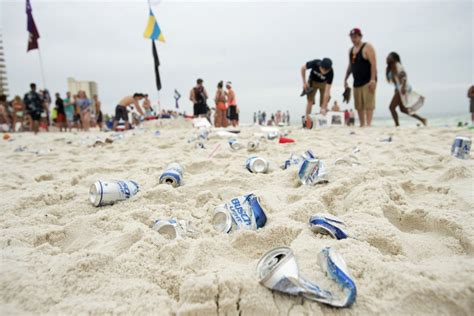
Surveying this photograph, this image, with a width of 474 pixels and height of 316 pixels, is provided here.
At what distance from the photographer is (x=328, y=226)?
1012 mm

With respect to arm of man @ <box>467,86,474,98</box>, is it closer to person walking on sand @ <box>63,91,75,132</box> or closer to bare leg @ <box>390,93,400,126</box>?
bare leg @ <box>390,93,400,126</box>

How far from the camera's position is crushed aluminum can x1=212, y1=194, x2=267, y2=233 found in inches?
44.9

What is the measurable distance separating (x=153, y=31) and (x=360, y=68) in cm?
647

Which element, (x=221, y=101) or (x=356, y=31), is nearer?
(x=356, y=31)

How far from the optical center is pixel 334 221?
1024 millimetres

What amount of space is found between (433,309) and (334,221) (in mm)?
400

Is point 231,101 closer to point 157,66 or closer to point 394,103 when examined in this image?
point 157,66

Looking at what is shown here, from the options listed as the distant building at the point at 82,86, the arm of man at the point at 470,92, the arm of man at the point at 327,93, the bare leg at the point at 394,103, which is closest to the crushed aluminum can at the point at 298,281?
the arm of man at the point at 327,93

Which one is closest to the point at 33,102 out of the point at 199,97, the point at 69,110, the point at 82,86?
the point at 69,110

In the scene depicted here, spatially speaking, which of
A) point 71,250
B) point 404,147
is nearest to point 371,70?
A: point 404,147

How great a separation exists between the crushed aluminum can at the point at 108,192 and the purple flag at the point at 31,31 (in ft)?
32.1

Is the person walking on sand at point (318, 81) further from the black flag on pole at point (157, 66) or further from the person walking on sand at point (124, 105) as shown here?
the black flag on pole at point (157, 66)

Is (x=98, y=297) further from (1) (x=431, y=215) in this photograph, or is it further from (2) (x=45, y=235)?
(1) (x=431, y=215)

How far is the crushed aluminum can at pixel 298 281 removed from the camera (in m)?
0.69
